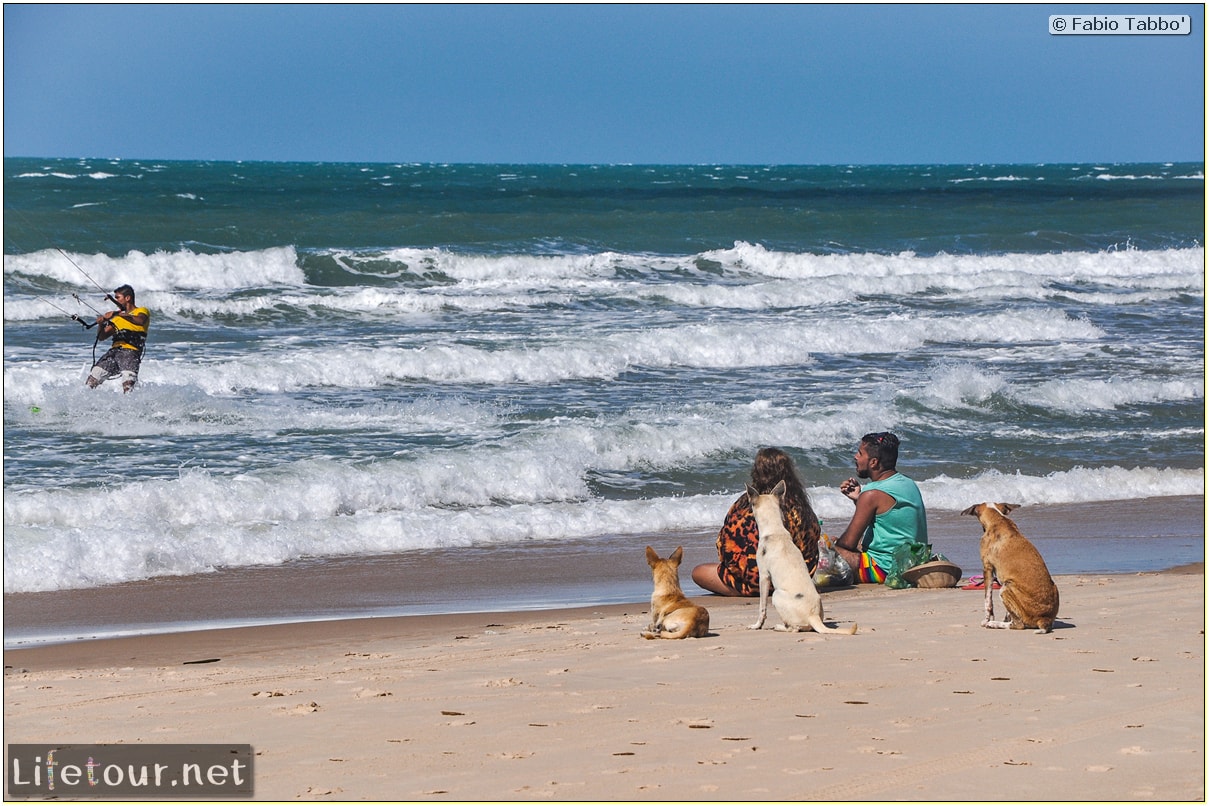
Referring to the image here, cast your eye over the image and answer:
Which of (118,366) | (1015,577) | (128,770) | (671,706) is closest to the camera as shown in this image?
(128,770)

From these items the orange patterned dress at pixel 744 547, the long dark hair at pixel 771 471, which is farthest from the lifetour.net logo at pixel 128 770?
the orange patterned dress at pixel 744 547

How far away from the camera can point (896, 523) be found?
24.0 ft

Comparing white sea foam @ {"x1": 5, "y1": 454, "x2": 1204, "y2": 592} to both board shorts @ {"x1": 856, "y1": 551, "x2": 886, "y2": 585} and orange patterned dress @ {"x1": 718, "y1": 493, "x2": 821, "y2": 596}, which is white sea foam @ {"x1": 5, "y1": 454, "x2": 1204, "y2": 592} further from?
orange patterned dress @ {"x1": 718, "y1": 493, "x2": 821, "y2": 596}

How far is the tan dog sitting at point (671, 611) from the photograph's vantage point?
5633 mm

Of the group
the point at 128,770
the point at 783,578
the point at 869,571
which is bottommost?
the point at 128,770

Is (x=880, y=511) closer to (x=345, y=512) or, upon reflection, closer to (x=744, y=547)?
(x=744, y=547)

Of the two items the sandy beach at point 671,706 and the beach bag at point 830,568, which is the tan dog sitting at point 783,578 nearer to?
the sandy beach at point 671,706

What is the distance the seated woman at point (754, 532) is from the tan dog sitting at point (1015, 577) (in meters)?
1.04

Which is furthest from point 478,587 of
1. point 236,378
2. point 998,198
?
point 998,198

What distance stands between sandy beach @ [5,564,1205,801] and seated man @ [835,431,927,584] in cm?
90

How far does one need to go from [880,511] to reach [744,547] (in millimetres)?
814

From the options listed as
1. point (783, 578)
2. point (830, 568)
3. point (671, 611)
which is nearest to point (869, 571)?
point (830, 568)

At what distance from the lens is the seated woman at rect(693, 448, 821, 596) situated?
6.54 m

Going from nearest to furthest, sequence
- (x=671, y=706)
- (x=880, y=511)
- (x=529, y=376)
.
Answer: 1. (x=671, y=706)
2. (x=880, y=511)
3. (x=529, y=376)
